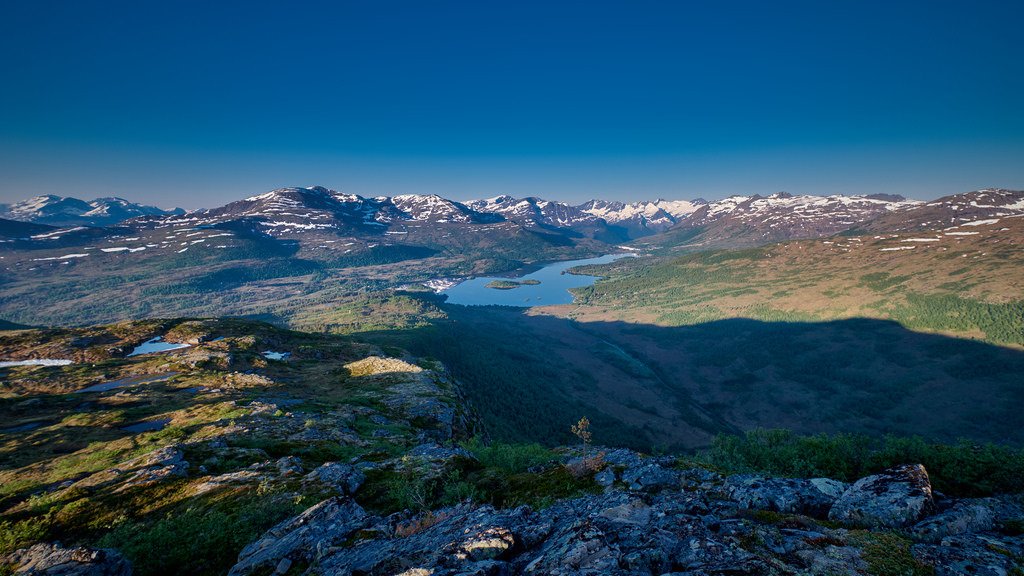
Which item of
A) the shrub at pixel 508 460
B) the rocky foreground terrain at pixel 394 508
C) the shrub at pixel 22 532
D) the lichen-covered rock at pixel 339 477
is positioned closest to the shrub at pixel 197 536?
A: the rocky foreground terrain at pixel 394 508

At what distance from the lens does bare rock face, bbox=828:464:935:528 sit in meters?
15.1

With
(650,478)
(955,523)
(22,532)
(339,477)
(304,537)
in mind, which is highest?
(955,523)

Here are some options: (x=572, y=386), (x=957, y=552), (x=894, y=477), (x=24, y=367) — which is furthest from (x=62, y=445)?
(x=572, y=386)

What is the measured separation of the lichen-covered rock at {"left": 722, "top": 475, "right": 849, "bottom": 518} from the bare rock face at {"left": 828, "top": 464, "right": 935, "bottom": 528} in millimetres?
615

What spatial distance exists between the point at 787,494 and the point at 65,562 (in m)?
31.4

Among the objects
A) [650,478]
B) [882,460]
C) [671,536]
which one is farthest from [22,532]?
[882,460]

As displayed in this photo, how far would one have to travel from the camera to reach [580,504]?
1934 centimetres

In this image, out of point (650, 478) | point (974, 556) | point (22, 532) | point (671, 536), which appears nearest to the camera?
point (974, 556)

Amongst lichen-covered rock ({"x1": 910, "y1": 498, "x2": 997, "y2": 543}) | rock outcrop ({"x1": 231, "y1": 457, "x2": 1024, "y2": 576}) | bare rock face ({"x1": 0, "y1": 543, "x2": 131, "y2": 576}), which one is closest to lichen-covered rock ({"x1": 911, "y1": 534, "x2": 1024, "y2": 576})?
rock outcrop ({"x1": 231, "y1": 457, "x2": 1024, "y2": 576})

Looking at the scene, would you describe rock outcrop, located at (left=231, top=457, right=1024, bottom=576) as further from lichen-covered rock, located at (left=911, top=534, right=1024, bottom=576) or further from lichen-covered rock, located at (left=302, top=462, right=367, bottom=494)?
lichen-covered rock, located at (left=302, top=462, right=367, bottom=494)

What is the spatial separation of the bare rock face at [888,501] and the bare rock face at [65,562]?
30499 mm

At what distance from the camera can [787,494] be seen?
18391mm

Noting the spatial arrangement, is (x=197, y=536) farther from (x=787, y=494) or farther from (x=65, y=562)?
(x=787, y=494)

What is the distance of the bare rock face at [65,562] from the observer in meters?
13.8
